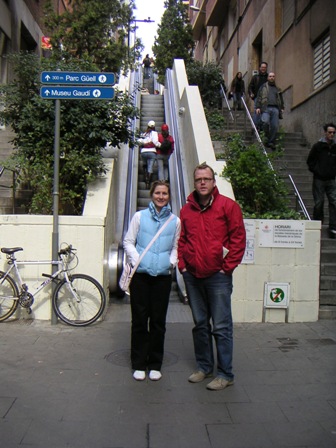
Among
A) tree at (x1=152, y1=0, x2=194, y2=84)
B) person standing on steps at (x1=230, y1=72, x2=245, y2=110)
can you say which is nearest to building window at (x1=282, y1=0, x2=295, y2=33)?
person standing on steps at (x1=230, y1=72, x2=245, y2=110)

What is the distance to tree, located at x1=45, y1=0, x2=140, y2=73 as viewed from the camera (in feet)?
50.7

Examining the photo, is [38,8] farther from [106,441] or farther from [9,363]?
[106,441]

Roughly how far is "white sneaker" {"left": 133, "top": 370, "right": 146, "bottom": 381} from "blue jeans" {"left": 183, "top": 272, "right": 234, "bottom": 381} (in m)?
0.52

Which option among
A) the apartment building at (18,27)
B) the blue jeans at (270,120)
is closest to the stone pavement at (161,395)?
the blue jeans at (270,120)

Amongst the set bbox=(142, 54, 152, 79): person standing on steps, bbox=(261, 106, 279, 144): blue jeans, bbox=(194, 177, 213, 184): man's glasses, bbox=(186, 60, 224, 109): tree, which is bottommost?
bbox=(194, 177, 213, 184): man's glasses

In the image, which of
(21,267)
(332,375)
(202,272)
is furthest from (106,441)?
(21,267)

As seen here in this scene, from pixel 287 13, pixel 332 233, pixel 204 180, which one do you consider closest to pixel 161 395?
pixel 204 180

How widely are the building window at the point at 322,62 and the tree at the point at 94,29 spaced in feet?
19.6

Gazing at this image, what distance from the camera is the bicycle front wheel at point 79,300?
642 centimetres

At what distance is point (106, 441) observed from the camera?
353 cm

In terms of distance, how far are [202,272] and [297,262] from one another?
2.60 metres

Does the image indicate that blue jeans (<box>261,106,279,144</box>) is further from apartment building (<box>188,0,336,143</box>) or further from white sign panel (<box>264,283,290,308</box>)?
white sign panel (<box>264,283,290,308</box>)

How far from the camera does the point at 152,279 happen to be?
4824mm

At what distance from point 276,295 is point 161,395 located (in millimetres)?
2784
